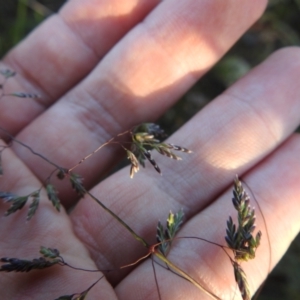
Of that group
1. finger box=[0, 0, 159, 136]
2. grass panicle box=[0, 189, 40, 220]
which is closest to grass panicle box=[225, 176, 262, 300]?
grass panicle box=[0, 189, 40, 220]

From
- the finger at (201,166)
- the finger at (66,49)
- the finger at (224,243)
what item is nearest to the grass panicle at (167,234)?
the finger at (224,243)

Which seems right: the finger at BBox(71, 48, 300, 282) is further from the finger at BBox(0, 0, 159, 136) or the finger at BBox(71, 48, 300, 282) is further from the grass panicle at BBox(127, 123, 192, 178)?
the finger at BBox(0, 0, 159, 136)

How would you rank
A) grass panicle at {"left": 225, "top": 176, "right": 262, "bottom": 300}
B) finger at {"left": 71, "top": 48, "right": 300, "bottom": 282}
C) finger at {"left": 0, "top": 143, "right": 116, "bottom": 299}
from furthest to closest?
finger at {"left": 71, "top": 48, "right": 300, "bottom": 282}
finger at {"left": 0, "top": 143, "right": 116, "bottom": 299}
grass panicle at {"left": 225, "top": 176, "right": 262, "bottom": 300}

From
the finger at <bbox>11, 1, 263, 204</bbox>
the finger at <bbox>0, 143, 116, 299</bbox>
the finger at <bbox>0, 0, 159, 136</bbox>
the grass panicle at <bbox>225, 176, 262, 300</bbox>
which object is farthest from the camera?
the finger at <bbox>0, 0, 159, 136</bbox>

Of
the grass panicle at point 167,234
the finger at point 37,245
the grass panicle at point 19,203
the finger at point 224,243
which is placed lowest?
the finger at point 224,243

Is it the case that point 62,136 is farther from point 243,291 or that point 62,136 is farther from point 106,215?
point 243,291

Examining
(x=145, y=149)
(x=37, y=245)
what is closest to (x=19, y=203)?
(x=37, y=245)

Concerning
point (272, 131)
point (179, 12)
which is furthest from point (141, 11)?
point (272, 131)

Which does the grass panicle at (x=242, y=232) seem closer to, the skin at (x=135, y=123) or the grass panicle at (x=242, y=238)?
the grass panicle at (x=242, y=238)
